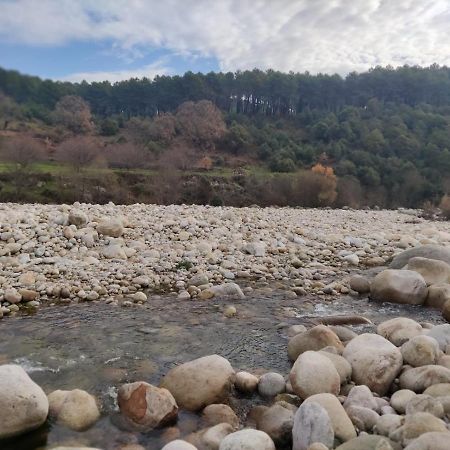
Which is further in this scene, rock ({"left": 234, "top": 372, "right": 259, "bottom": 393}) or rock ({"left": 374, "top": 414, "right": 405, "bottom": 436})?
rock ({"left": 234, "top": 372, "right": 259, "bottom": 393})

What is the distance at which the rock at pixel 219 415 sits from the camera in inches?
158

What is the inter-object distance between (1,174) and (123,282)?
70.2ft

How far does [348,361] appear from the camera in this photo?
4.87 m

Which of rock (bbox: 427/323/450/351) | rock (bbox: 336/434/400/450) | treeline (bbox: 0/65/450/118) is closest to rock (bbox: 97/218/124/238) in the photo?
rock (bbox: 427/323/450/351)

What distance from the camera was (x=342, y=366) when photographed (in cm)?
472

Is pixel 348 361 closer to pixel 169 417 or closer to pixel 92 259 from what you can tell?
pixel 169 417

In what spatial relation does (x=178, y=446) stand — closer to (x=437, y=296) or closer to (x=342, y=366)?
(x=342, y=366)

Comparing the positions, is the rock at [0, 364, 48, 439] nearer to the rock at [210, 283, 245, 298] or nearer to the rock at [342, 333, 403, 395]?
the rock at [342, 333, 403, 395]

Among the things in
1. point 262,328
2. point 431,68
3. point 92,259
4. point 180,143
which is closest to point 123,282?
point 92,259

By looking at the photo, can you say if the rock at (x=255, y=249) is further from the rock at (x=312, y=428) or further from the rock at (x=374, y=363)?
the rock at (x=312, y=428)

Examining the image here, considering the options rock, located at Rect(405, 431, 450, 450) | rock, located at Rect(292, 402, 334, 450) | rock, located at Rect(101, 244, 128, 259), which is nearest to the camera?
rock, located at Rect(405, 431, 450, 450)

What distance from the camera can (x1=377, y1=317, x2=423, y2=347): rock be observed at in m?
5.62

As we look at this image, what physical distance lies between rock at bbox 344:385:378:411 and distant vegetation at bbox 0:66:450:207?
6318mm

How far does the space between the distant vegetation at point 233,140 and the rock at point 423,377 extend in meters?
6.67
